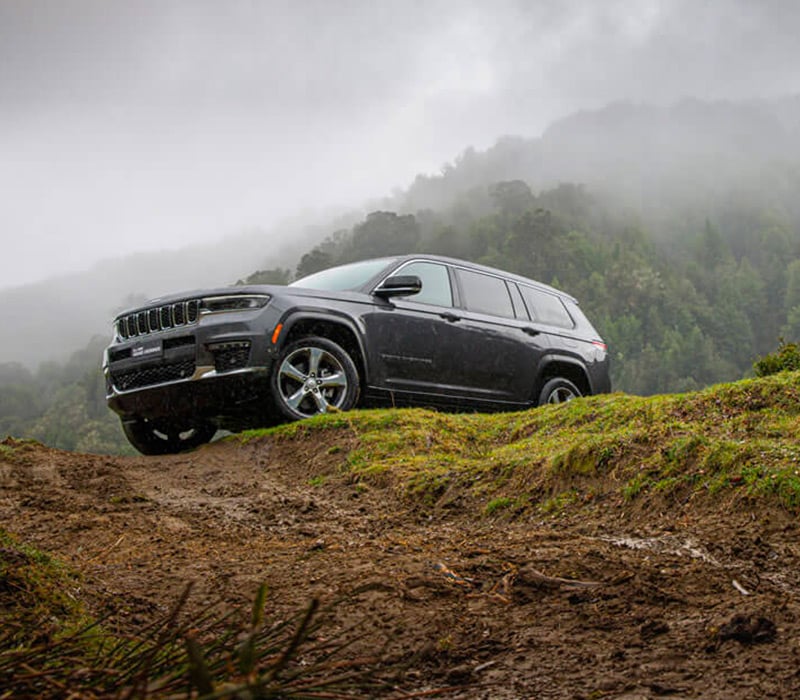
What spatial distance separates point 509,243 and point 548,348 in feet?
285

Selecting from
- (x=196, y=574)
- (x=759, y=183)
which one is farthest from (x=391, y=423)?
(x=759, y=183)

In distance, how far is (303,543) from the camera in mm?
4289

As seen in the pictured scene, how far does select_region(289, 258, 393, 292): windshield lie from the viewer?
8.37m

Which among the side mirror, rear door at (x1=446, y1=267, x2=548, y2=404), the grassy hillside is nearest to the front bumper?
the grassy hillside

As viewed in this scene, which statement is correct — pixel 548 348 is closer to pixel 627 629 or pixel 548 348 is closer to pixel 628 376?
pixel 627 629

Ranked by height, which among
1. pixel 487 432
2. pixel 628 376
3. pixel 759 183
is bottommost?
pixel 628 376

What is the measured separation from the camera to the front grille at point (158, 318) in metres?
7.27

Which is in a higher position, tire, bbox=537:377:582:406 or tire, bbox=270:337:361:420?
tire, bbox=270:337:361:420

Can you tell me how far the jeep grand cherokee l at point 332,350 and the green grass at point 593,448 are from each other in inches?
19.8

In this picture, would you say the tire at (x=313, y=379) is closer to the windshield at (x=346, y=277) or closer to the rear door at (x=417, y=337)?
the rear door at (x=417, y=337)

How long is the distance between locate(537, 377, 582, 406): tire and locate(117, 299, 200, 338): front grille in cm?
430

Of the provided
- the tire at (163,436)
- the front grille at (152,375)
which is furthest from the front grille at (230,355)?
the tire at (163,436)

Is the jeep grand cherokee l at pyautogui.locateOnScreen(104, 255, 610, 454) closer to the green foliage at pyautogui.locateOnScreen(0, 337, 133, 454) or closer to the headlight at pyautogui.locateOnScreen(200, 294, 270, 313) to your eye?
the headlight at pyautogui.locateOnScreen(200, 294, 270, 313)

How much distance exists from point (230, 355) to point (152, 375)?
2.69 feet
